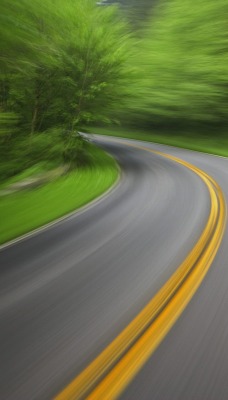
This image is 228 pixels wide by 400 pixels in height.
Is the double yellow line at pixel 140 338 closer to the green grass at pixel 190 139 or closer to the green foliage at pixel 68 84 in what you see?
the green foliage at pixel 68 84

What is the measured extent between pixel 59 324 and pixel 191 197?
6695 mm

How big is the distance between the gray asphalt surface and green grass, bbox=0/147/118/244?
0.70 m

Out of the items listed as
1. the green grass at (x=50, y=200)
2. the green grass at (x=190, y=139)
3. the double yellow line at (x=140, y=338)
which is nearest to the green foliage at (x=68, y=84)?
the green grass at (x=50, y=200)

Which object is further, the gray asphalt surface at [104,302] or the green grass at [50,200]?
the green grass at [50,200]

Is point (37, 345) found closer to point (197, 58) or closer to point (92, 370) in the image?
point (92, 370)

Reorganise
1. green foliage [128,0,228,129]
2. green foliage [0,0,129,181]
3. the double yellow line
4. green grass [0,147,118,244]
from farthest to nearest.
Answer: green foliage [128,0,228,129] → green foliage [0,0,129,181] → green grass [0,147,118,244] → the double yellow line

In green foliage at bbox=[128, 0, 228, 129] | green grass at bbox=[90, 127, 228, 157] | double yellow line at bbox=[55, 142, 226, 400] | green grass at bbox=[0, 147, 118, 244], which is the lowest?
green grass at bbox=[0, 147, 118, 244]

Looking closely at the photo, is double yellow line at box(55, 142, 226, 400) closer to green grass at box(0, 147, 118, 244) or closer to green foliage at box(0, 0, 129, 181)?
green grass at box(0, 147, 118, 244)

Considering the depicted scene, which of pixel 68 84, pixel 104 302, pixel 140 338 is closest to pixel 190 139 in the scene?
pixel 68 84

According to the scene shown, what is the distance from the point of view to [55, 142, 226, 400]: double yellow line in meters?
3.26

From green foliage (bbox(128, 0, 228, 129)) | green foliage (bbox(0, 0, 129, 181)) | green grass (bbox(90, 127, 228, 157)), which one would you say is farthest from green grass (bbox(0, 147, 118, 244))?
green foliage (bbox(128, 0, 228, 129))

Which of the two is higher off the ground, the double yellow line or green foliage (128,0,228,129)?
green foliage (128,0,228,129)

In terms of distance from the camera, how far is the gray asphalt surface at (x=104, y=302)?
335 centimetres

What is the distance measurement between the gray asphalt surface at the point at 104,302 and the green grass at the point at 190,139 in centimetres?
1295
